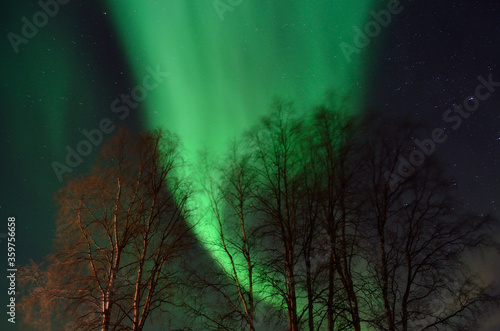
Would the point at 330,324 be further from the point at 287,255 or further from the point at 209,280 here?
the point at 209,280

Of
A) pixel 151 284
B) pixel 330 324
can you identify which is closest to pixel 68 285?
pixel 151 284

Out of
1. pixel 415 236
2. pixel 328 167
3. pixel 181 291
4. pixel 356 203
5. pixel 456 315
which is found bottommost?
pixel 456 315

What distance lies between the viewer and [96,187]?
1497 cm

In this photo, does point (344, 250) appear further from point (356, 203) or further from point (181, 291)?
point (181, 291)

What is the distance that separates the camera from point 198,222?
15.4 meters

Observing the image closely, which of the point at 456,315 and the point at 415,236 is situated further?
the point at 415,236

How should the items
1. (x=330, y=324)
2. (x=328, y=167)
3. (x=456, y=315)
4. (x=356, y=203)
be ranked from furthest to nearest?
(x=328, y=167)
(x=356, y=203)
(x=456, y=315)
(x=330, y=324)

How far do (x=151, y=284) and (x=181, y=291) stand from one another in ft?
3.98

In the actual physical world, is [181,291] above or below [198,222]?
below

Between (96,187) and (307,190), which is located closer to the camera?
(307,190)

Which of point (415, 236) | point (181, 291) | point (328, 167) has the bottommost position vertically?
point (181, 291)

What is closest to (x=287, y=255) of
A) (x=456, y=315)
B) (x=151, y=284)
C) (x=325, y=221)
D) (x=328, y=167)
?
(x=325, y=221)

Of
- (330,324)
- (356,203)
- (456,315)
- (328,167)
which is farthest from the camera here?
(328,167)

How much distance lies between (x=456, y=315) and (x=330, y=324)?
179 inches
